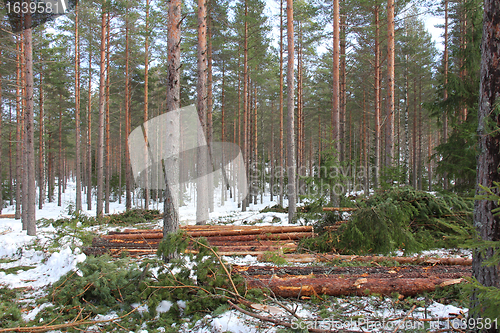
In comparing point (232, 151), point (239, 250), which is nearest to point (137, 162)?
point (232, 151)

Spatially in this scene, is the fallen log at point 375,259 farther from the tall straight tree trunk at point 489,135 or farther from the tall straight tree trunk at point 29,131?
the tall straight tree trunk at point 29,131

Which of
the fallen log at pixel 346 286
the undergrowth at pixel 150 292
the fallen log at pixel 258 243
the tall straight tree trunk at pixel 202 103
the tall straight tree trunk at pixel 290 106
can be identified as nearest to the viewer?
the undergrowth at pixel 150 292

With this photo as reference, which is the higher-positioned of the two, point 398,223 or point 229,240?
point 398,223

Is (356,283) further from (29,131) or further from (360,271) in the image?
(29,131)

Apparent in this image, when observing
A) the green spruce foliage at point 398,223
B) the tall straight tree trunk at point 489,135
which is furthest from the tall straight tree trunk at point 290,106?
the tall straight tree trunk at point 489,135

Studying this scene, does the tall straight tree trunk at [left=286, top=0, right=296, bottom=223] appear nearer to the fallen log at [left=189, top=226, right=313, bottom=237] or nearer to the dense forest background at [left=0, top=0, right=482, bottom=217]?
the dense forest background at [left=0, top=0, right=482, bottom=217]

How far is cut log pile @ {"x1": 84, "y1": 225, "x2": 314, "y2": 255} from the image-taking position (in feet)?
22.0

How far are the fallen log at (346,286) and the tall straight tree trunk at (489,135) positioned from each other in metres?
1.24

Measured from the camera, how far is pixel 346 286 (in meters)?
3.78

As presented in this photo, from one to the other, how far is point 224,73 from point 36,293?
63.7ft

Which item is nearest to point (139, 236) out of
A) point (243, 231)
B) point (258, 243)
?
point (243, 231)

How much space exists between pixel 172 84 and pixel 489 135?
519 cm

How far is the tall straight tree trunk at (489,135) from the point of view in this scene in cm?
237

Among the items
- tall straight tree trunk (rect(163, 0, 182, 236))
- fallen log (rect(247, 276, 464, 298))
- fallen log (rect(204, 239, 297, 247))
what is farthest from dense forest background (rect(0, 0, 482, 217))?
fallen log (rect(247, 276, 464, 298))
